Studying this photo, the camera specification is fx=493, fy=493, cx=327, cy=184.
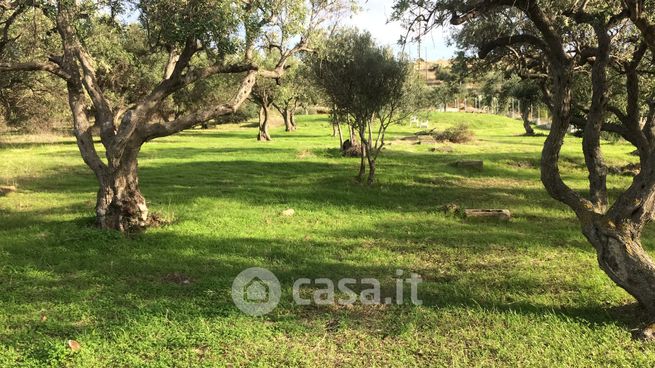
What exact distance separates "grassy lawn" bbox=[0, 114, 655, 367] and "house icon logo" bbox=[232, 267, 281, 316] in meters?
0.16

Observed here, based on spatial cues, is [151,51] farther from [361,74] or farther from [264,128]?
[264,128]

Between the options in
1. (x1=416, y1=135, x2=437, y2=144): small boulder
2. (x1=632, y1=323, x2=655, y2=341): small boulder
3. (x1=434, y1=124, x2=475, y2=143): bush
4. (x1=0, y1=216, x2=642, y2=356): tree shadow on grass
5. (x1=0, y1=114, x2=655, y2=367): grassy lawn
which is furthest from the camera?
(x1=434, y1=124, x2=475, y2=143): bush

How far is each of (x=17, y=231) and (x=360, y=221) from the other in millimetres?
7913

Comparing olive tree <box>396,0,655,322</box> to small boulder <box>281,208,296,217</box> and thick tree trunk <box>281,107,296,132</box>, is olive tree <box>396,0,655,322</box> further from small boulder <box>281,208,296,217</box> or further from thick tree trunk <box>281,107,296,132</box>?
thick tree trunk <box>281,107,296,132</box>

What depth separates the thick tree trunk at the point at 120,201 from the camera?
1088 centimetres

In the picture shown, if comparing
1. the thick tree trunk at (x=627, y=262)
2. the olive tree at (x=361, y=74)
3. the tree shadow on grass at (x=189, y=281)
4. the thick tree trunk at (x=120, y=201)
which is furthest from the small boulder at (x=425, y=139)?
the thick tree trunk at (x=627, y=262)

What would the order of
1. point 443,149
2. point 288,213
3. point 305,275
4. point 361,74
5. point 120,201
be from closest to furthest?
point 305,275 → point 120,201 → point 288,213 → point 361,74 → point 443,149

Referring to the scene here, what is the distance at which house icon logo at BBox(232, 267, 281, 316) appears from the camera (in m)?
6.79

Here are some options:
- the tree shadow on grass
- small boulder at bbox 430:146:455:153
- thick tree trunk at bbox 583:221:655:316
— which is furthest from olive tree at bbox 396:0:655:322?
small boulder at bbox 430:146:455:153

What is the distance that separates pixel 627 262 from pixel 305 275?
15.1 feet

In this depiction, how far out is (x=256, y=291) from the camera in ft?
24.4

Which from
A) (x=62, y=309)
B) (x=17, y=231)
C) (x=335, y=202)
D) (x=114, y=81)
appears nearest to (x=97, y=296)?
(x=62, y=309)

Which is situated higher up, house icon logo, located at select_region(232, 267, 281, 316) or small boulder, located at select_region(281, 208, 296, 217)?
small boulder, located at select_region(281, 208, 296, 217)

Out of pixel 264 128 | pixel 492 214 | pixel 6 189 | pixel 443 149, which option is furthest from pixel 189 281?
pixel 264 128
